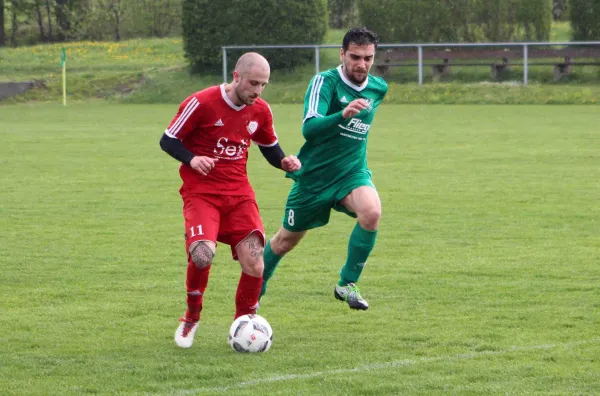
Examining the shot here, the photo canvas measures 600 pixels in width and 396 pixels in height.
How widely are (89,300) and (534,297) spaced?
124 inches

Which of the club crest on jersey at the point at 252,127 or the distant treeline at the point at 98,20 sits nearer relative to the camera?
the club crest on jersey at the point at 252,127

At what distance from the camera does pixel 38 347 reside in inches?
239

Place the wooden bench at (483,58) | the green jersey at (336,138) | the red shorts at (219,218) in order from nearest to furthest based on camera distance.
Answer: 1. the red shorts at (219,218)
2. the green jersey at (336,138)
3. the wooden bench at (483,58)

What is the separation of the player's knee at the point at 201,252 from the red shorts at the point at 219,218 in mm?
28

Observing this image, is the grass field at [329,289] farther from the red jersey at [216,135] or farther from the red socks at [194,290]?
the red jersey at [216,135]

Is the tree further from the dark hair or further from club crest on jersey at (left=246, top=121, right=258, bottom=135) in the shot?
club crest on jersey at (left=246, top=121, right=258, bottom=135)

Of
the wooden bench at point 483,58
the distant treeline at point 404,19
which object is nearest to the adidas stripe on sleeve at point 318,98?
the wooden bench at point 483,58

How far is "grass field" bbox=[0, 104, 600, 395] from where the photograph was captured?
17.7 feet

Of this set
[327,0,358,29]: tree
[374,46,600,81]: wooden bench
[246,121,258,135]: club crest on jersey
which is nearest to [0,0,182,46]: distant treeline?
[327,0,358,29]: tree

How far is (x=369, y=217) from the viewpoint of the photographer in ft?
22.1

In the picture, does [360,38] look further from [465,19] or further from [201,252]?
[465,19]

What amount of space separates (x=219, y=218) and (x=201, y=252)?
286mm

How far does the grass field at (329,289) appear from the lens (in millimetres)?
5410

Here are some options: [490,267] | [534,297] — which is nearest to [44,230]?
[490,267]
